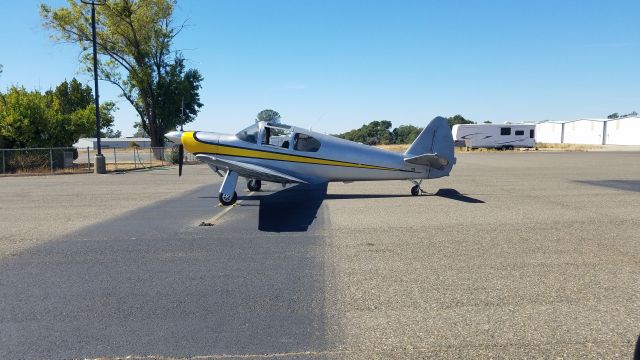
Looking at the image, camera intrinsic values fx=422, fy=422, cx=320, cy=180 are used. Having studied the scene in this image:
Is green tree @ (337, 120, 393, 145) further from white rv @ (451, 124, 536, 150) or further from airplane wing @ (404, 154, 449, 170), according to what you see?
airplane wing @ (404, 154, 449, 170)

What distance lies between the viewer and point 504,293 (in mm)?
4812

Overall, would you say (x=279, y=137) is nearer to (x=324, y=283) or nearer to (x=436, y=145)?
(x=436, y=145)

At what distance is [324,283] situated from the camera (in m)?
5.24

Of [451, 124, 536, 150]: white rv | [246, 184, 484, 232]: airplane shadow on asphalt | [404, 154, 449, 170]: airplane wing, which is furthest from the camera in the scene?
[451, 124, 536, 150]: white rv

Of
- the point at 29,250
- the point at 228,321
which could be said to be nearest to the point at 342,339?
the point at 228,321

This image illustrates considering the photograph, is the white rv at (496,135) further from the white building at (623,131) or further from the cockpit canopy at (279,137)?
the cockpit canopy at (279,137)

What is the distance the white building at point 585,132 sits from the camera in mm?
92156

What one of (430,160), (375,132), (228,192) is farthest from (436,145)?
(375,132)

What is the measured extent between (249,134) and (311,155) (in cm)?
196

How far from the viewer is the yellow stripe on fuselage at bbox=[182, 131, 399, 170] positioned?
1248 centimetres

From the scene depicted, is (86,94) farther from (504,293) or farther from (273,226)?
(504,293)

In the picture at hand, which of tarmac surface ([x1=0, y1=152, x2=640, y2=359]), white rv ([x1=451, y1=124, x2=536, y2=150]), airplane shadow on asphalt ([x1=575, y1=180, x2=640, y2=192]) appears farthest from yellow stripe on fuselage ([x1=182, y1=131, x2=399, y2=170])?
white rv ([x1=451, y1=124, x2=536, y2=150])

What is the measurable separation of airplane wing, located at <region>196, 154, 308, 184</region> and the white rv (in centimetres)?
4969

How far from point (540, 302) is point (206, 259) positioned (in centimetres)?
447
